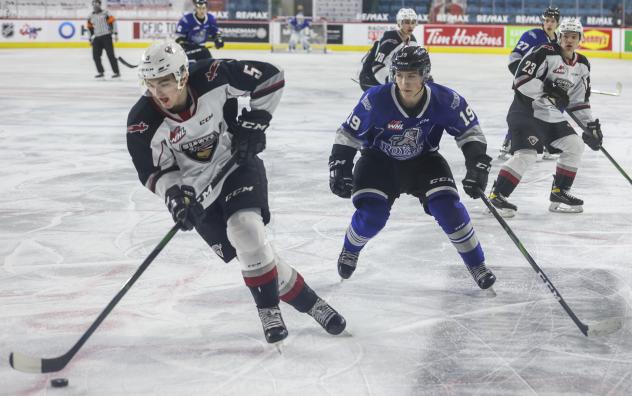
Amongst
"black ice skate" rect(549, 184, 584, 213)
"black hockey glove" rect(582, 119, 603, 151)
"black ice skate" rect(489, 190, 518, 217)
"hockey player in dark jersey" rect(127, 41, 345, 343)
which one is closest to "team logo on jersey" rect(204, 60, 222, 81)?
"hockey player in dark jersey" rect(127, 41, 345, 343)

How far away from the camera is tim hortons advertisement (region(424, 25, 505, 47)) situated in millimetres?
20094

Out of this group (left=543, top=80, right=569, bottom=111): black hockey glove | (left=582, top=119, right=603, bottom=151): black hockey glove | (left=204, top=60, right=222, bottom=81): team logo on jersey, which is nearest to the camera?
(left=204, top=60, right=222, bottom=81): team logo on jersey

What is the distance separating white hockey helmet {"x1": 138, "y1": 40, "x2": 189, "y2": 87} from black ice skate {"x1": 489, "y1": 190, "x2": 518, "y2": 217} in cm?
268

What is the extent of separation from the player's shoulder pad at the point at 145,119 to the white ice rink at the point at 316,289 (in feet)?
2.36

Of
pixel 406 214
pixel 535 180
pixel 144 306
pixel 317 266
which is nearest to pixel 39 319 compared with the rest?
pixel 144 306

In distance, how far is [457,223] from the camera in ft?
11.2

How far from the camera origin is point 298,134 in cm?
780

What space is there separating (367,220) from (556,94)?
200 centimetres

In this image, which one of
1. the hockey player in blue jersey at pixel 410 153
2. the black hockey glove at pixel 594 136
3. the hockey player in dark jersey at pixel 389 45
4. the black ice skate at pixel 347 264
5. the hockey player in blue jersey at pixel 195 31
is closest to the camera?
the hockey player in blue jersey at pixel 410 153

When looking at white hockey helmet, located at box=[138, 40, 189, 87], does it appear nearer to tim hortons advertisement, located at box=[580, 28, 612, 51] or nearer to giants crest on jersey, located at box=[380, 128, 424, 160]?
giants crest on jersey, located at box=[380, 128, 424, 160]

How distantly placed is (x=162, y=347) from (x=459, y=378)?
0.98 m

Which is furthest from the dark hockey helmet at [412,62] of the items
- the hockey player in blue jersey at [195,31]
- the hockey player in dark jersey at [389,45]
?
the hockey player in blue jersey at [195,31]

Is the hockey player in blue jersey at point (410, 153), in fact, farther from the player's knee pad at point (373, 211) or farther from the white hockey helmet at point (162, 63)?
the white hockey helmet at point (162, 63)

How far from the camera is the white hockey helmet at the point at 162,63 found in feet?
8.75
